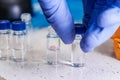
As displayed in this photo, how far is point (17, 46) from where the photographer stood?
0.85m

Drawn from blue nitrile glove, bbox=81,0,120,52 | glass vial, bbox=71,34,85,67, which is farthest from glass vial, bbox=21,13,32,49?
blue nitrile glove, bbox=81,0,120,52

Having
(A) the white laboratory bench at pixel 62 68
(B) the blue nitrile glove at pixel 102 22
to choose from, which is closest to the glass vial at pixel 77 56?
(A) the white laboratory bench at pixel 62 68

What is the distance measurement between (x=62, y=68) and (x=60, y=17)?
0.67 feet

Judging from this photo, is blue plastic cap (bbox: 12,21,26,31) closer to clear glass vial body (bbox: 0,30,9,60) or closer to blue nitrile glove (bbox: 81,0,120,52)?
clear glass vial body (bbox: 0,30,9,60)

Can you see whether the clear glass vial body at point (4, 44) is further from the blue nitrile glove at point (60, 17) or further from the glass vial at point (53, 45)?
the blue nitrile glove at point (60, 17)

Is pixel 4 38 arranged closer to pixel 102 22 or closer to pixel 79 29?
pixel 79 29

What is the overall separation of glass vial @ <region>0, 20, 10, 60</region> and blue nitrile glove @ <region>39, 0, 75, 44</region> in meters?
0.23

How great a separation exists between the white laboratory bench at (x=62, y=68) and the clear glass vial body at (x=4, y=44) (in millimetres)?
32

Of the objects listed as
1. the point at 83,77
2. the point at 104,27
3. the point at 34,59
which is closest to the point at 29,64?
the point at 34,59

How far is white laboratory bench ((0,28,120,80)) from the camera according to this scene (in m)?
0.74

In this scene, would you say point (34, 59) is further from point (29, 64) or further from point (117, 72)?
point (117, 72)

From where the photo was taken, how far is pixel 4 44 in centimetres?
87

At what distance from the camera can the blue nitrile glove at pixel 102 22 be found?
1.88 feet

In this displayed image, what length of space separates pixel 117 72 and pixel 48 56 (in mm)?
216
